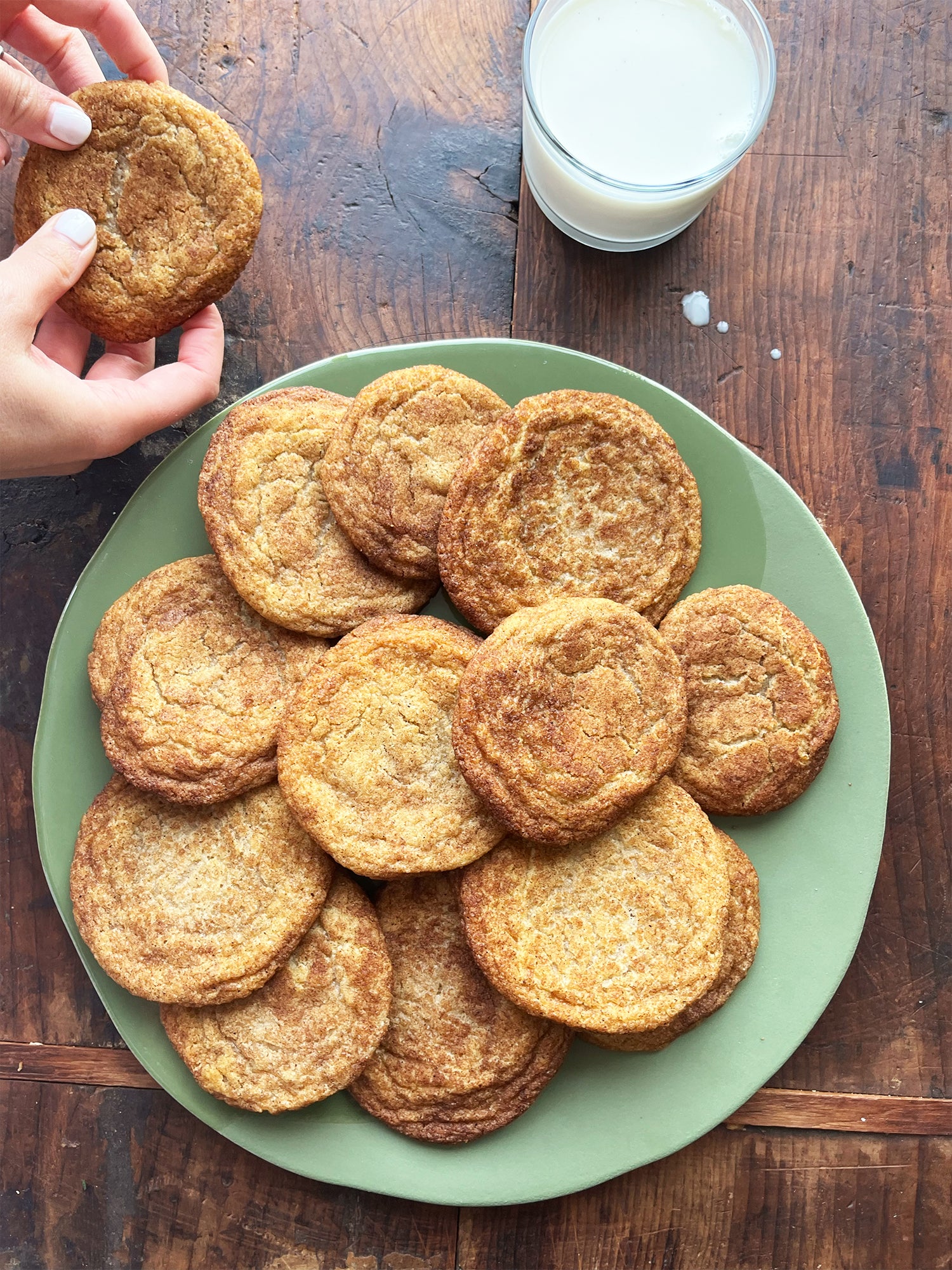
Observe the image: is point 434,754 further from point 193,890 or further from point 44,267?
point 44,267

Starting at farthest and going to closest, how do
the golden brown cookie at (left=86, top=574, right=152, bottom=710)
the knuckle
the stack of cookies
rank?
the golden brown cookie at (left=86, top=574, right=152, bottom=710)
the stack of cookies
the knuckle

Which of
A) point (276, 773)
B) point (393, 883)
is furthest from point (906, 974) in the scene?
point (276, 773)

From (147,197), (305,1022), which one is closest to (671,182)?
(147,197)

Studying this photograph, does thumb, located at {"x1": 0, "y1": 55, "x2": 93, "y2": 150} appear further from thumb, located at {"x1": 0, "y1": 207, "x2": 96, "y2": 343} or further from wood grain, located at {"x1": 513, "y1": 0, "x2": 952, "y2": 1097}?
wood grain, located at {"x1": 513, "y1": 0, "x2": 952, "y2": 1097}

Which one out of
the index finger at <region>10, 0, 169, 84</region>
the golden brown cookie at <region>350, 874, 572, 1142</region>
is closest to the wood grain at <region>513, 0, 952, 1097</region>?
the golden brown cookie at <region>350, 874, 572, 1142</region>

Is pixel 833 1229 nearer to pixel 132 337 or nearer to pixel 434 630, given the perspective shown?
pixel 434 630

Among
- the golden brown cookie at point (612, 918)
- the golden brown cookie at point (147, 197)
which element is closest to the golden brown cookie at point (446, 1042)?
the golden brown cookie at point (612, 918)
